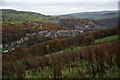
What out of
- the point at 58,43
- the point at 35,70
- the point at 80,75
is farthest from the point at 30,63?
the point at 58,43

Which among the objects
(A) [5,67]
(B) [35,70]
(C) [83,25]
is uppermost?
(C) [83,25]

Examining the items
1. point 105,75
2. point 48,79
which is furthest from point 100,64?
point 48,79

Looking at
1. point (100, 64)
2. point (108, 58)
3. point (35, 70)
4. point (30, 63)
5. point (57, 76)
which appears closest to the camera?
point (57, 76)

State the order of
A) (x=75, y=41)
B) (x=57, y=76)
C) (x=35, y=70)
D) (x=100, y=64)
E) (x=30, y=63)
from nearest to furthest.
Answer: (x=57, y=76) → (x=100, y=64) → (x=35, y=70) → (x=30, y=63) → (x=75, y=41)

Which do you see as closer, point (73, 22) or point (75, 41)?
point (75, 41)

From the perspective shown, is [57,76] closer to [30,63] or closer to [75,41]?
[30,63]

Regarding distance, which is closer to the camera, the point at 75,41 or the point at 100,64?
the point at 100,64

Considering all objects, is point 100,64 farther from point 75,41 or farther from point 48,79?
point 75,41

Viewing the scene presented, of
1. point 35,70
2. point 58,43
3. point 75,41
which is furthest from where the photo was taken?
Result: point 75,41

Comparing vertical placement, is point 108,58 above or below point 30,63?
above
